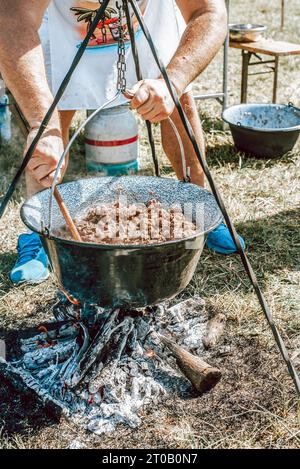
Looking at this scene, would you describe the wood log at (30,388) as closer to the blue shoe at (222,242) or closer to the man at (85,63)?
the man at (85,63)

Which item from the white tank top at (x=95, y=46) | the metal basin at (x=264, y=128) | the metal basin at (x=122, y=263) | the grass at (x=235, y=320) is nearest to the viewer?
the metal basin at (x=122, y=263)

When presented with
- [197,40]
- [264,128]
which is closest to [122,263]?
[197,40]

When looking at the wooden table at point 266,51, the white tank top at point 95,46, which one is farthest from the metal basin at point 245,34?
the white tank top at point 95,46

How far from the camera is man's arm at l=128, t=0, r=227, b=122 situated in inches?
79.8

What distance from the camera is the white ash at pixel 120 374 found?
2219 mm

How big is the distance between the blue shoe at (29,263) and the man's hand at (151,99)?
1.36m

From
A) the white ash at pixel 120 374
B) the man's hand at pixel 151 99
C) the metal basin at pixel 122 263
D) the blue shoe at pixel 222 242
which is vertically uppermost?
the man's hand at pixel 151 99

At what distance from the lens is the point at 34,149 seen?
2.03 metres

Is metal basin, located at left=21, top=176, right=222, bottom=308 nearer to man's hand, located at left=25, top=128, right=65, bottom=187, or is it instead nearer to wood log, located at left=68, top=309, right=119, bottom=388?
man's hand, located at left=25, top=128, right=65, bottom=187

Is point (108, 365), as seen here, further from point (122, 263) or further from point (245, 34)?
point (245, 34)

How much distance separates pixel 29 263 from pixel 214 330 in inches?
44.8

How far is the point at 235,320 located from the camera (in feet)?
9.20

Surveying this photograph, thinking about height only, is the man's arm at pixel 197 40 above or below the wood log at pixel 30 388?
above

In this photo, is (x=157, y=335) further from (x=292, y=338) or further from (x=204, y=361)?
(x=292, y=338)
